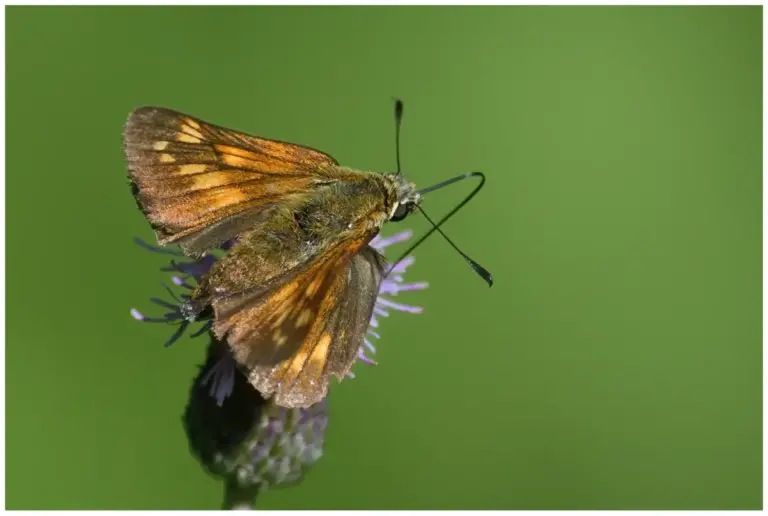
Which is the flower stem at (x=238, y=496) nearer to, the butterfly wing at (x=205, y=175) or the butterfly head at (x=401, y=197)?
the butterfly wing at (x=205, y=175)

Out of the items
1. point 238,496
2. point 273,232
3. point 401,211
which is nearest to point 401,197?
point 401,211

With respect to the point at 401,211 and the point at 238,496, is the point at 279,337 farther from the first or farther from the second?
the point at 238,496

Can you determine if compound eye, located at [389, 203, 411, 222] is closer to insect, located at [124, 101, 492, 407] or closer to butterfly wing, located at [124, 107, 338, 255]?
insect, located at [124, 101, 492, 407]

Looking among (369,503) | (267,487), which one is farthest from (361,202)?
(369,503)

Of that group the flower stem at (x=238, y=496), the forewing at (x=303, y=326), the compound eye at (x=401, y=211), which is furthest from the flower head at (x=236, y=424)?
the forewing at (x=303, y=326)

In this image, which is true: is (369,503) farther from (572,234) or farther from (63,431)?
(572,234)

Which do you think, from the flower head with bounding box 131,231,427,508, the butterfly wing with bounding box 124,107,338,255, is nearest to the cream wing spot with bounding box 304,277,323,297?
the butterfly wing with bounding box 124,107,338,255

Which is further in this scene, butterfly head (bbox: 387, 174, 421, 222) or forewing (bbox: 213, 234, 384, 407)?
butterfly head (bbox: 387, 174, 421, 222)
